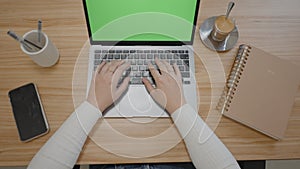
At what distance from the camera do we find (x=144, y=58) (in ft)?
2.78

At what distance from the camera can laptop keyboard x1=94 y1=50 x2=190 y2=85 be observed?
2.75ft

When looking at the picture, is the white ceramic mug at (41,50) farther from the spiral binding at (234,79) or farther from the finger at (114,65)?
the spiral binding at (234,79)

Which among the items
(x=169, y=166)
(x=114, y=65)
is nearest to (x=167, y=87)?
(x=114, y=65)

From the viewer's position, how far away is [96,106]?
0.79 m

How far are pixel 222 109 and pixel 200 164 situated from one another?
0.16 m

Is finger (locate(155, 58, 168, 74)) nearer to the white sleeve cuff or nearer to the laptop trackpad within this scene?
the laptop trackpad

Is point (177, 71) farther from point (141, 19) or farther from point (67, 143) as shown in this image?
point (67, 143)

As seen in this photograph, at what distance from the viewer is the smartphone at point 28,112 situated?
2.54ft

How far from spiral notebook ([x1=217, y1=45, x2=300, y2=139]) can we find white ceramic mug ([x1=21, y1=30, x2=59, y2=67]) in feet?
1.57

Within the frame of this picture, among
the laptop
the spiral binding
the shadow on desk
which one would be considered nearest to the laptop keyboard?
the laptop

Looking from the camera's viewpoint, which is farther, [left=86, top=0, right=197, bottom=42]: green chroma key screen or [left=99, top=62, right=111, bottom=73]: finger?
[left=99, top=62, right=111, bottom=73]: finger

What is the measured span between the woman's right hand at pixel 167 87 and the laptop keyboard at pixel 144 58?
13mm

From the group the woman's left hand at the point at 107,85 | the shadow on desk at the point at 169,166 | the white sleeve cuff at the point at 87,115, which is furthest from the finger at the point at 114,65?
the shadow on desk at the point at 169,166

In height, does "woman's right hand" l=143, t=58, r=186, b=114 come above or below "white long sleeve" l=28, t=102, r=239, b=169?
above
